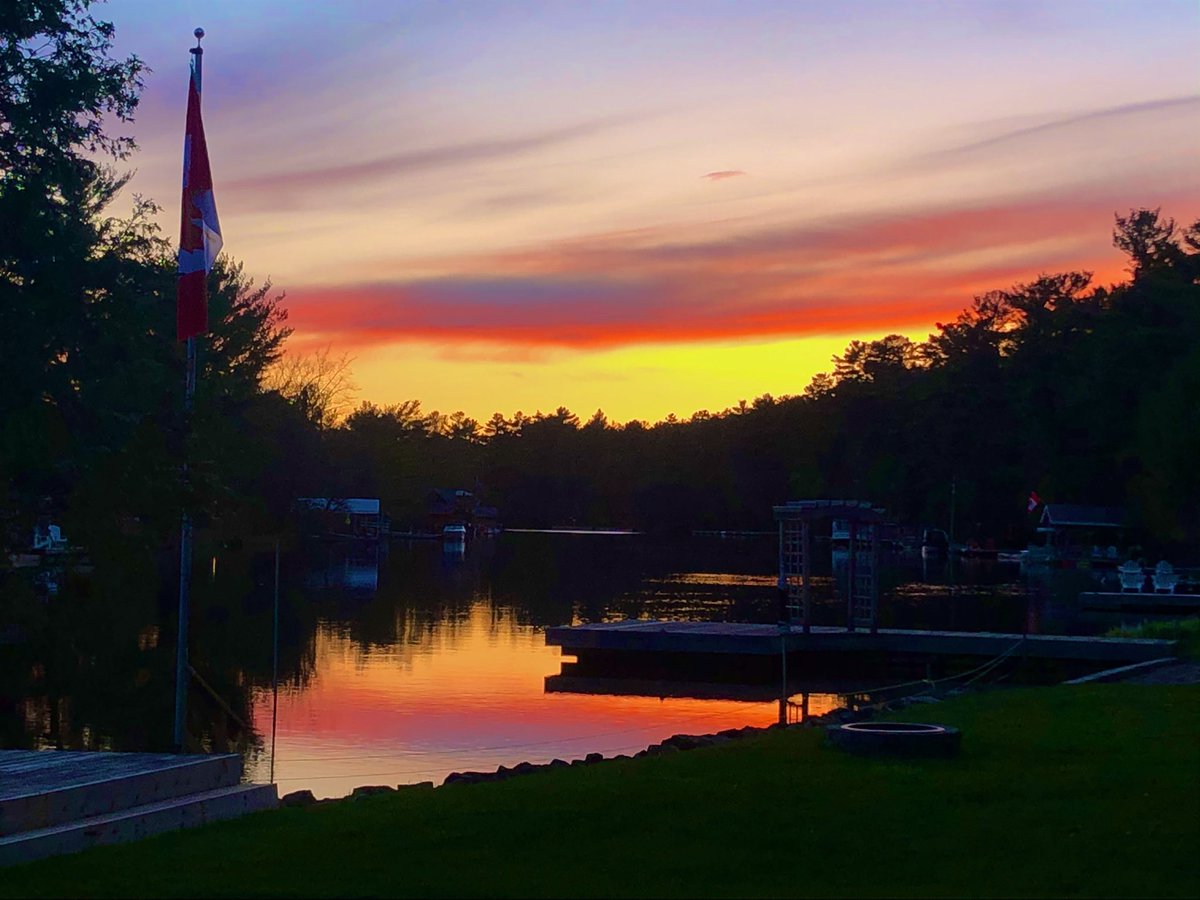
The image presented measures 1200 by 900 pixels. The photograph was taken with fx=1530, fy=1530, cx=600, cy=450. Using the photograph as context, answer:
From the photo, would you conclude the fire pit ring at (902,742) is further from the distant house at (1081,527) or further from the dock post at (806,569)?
the distant house at (1081,527)

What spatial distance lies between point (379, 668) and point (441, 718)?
6.72 m

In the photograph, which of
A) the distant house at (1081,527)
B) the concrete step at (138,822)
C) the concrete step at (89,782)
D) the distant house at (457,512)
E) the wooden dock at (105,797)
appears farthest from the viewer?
the distant house at (457,512)

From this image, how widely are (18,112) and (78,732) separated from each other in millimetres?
9522

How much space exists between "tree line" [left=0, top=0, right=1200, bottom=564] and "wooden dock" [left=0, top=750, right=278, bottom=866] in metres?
1.73

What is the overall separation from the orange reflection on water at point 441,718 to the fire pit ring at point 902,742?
7.16 meters

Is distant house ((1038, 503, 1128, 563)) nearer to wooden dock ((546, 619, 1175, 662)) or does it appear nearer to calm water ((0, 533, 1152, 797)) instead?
calm water ((0, 533, 1152, 797))

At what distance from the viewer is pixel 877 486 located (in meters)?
118

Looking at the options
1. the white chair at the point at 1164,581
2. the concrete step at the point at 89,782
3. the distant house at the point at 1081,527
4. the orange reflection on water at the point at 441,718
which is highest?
the distant house at the point at 1081,527

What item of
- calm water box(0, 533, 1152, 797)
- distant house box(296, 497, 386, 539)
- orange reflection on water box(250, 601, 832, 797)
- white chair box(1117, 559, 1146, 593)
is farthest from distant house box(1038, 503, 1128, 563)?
orange reflection on water box(250, 601, 832, 797)

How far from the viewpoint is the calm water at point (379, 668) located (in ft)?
70.9

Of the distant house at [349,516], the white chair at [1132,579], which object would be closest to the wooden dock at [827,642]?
the white chair at [1132,579]

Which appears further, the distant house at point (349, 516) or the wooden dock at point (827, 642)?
the distant house at point (349, 516)

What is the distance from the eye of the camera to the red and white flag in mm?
15805

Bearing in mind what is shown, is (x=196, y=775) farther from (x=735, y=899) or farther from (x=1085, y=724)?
(x=1085, y=724)
